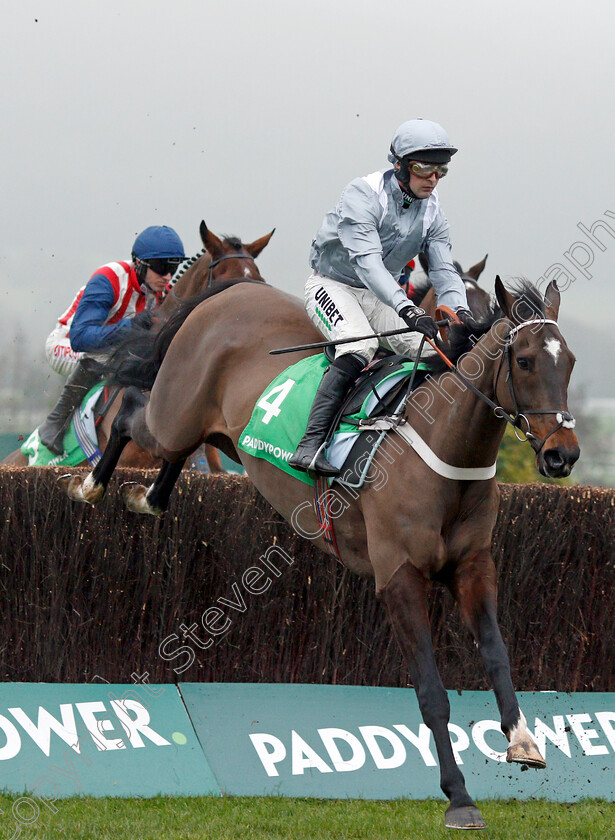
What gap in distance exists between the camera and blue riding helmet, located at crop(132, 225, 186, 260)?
734cm

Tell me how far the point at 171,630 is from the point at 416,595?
1.92 m

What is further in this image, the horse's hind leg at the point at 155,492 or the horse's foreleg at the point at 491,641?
the horse's hind leg at the point at 155,492

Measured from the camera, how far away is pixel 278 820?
4.25 m

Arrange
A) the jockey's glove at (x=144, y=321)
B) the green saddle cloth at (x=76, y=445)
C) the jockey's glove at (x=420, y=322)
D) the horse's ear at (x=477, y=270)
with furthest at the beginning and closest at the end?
the horse's ear at (x=477, y=270) < the green saddle cloth at (x=76, y=445) < the jockey's glove at (x=144, y=321) < the jockey's glove at (x=420, y=322)

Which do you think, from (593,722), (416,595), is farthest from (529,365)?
(593,722)

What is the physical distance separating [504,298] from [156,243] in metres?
3.87

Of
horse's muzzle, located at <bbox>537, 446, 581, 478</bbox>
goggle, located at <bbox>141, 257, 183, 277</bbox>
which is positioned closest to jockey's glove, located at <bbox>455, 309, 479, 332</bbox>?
horse's muzzle, located at <bbox>537, 446, 581, 478</bbox>

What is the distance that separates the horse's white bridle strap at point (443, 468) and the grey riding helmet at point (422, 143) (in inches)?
44.9

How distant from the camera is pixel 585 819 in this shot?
4461 mm

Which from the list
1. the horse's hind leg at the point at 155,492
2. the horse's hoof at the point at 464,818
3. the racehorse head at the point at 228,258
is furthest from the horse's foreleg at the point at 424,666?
the racehorse head at the point at 228,258

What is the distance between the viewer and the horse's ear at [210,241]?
7443mm

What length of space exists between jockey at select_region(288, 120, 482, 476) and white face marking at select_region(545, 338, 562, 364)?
596 millimetres

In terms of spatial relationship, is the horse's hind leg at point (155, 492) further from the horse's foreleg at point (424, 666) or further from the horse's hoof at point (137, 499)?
the horse's foreleg at point (424, 666)

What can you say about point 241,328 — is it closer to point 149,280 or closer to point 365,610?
point 365,610
